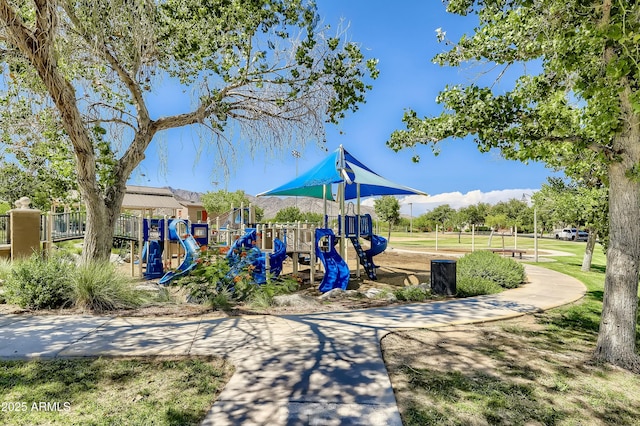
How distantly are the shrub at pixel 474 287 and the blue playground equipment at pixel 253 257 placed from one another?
4.46 m

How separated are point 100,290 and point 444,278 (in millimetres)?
7036

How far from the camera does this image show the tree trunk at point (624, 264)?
4.54 m

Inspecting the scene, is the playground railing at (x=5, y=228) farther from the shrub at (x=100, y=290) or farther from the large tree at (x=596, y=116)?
the large tree at (x=596, y=116)

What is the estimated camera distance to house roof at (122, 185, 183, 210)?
40.3 meters

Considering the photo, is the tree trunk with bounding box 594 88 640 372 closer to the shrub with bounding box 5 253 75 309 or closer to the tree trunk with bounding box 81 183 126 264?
the shrub with bounding box 5 253 75 309

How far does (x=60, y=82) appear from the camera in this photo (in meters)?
6.11

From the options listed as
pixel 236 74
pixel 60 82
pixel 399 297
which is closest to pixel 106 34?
pixel 60 82

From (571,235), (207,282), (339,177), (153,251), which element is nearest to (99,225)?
(207,282)

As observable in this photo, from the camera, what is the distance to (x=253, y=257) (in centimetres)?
845

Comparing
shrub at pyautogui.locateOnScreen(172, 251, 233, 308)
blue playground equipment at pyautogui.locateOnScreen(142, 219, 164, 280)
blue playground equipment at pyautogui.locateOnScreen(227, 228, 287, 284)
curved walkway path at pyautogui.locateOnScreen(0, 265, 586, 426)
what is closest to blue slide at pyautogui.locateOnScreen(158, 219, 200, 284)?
blue playground equipment at pyautogui.locateOnScreen(142, 219, 164, 280)

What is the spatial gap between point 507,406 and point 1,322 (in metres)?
6.95

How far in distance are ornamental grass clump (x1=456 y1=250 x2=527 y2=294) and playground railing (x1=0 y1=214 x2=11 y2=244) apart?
14.2m

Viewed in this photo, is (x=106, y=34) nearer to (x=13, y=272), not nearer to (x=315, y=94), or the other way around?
(x=315, y=94)

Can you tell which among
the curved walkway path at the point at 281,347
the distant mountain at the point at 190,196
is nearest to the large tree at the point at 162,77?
the curved walkway path at the point at 281,347
